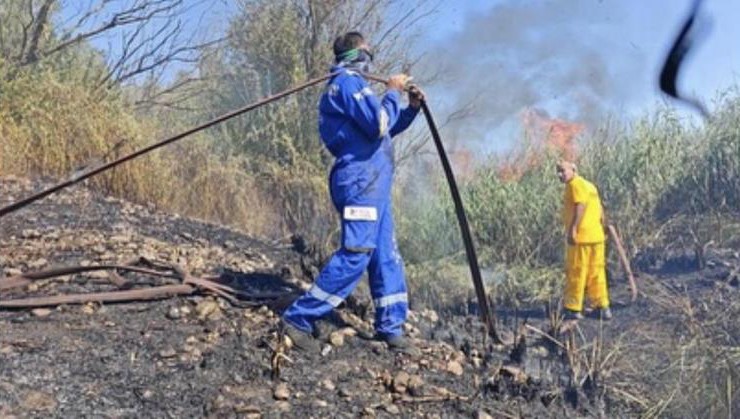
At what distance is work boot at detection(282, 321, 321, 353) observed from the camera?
496cm

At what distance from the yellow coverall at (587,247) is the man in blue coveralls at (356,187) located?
13.8 ft

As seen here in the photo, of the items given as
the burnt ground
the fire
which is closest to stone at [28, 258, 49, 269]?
the burnt ground

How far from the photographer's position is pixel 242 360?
480 cm

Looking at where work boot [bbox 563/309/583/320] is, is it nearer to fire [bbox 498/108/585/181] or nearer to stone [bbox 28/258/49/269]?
fire [bbox 498/108/585/181]

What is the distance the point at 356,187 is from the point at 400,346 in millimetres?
953

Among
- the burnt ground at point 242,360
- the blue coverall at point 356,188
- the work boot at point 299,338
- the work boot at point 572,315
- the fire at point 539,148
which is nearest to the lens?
the burnt ground at point 242,360

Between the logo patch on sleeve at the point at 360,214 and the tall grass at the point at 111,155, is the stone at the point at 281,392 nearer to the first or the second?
the logo patch on sleeve at the point at 360,214

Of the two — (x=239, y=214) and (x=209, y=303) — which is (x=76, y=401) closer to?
(x=209, y=303)

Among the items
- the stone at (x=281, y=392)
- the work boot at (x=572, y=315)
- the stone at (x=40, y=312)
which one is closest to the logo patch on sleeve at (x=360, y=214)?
the stone at (x=281, y=392)

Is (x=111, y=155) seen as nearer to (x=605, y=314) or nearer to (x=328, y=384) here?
(x=605, y=314)

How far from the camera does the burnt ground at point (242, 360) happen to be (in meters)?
4.46

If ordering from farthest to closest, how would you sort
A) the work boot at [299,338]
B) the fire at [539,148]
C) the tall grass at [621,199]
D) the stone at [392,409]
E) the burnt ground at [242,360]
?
the fire at [539,148], the tall grass at [621,199], the work boot at [299,338], the stone at [392,409], the burnt ground at [242,360]

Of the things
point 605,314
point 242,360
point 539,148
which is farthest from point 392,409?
point 539,148

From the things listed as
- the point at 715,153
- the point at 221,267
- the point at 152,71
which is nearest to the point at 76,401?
the point at 221,267
